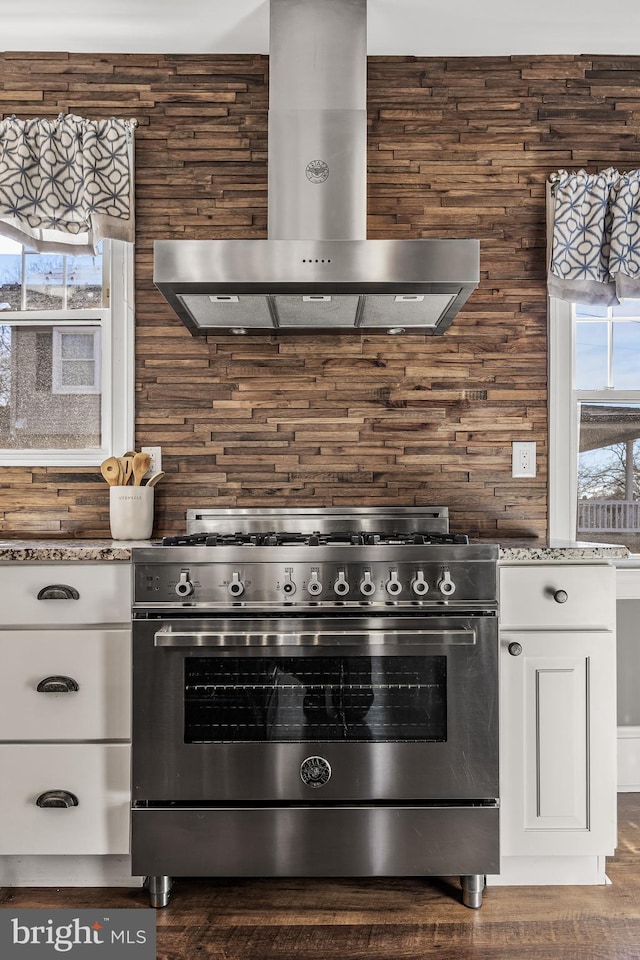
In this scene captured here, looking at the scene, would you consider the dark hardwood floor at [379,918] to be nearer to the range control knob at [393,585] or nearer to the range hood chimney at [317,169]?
the range control knob at [393,585]

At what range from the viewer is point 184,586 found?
6.04ft

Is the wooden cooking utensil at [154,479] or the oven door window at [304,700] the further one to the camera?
the wooden cooking utensil at [154,479]

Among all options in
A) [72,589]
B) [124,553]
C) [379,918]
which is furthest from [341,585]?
[379,918]

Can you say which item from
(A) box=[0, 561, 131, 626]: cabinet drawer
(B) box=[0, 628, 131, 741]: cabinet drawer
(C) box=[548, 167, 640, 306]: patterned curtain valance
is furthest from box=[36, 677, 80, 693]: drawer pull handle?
(C) box=[548, 167, 640, 306]: patterned curtain valance

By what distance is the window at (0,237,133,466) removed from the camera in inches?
99.5

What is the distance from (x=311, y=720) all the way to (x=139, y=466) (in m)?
1.06

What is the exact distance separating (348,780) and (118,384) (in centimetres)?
153

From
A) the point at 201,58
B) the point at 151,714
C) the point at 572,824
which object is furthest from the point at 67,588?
the point at 201,58

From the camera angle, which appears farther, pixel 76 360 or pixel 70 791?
pixel 76 360

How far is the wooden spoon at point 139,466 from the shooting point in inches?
95.3

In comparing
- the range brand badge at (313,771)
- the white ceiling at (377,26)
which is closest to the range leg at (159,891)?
the range brand badge at (313,771)

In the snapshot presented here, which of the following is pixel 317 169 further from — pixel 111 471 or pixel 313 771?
pixel 313 771

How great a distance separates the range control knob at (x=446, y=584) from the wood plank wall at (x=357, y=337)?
0.70m

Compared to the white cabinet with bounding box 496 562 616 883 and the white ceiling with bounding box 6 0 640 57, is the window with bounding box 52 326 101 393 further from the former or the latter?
the white cabinet with bounding box 496 562 616 883
